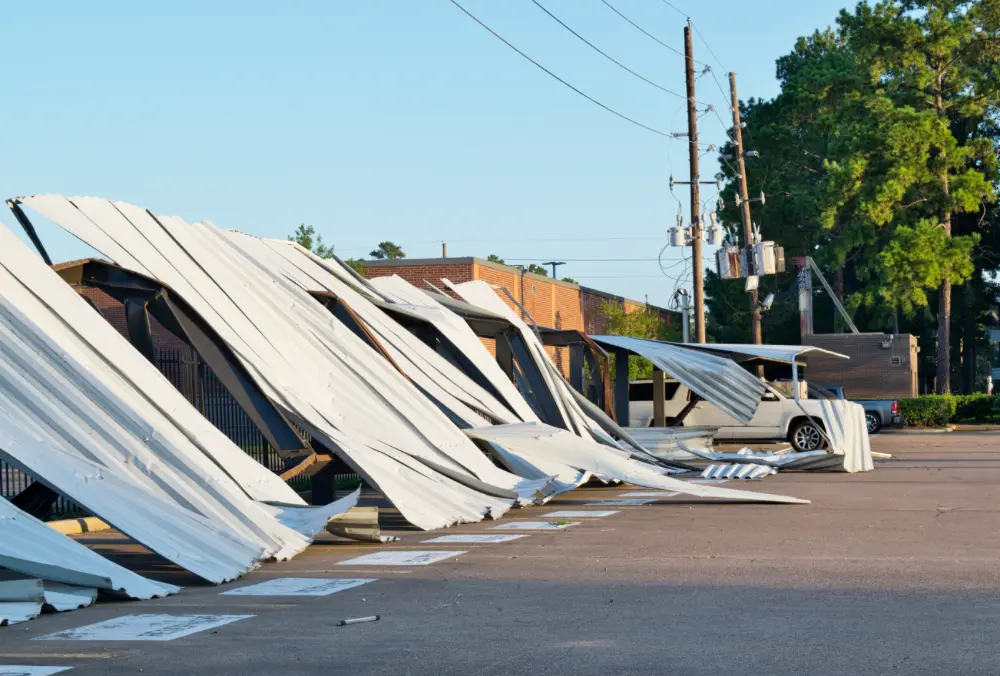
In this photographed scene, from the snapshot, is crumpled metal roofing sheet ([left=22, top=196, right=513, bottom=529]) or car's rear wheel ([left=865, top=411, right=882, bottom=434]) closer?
crumpled metal roofing sheet ([left=22, top=196, right=513, bottom=529])

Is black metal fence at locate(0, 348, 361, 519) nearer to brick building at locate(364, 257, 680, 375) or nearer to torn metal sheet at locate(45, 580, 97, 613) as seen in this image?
torn metal sheet at locate(45, 580, 97, 613)

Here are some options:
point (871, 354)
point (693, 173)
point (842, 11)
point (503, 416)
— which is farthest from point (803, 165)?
point (503, 416)

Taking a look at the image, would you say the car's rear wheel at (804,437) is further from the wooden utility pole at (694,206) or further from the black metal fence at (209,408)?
the black metal fence at (209,408)

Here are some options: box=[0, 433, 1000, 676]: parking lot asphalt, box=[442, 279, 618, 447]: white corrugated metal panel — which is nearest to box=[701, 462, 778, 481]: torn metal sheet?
box=[442, 279, 618, 447]: white corrugated metal panel

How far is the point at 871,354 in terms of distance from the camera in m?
43.8

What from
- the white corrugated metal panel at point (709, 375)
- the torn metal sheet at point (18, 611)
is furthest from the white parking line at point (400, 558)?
the white corrugated metal panel at point (709, 375)

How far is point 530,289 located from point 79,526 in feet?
105

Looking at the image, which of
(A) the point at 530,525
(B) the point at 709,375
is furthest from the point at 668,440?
(A) the point at 530,525

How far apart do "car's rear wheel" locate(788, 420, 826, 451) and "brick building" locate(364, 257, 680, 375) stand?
943 centimetres

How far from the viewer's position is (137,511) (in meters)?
9.81

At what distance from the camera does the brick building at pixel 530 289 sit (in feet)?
132

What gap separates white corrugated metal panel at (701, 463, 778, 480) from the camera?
20.2 m

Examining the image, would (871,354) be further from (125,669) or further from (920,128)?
(125,669)

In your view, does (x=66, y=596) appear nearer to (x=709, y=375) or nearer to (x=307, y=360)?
(x=307, y=360)
